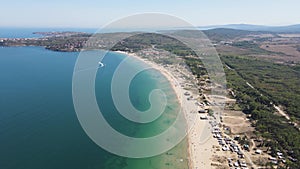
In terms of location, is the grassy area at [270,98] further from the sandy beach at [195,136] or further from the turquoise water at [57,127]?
the turquoise water at [57,127]

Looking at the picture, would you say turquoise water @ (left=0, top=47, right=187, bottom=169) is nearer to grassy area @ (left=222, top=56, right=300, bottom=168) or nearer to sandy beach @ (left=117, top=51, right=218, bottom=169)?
sandy beach @ (left=117, top=51, right=218, bottom=169)

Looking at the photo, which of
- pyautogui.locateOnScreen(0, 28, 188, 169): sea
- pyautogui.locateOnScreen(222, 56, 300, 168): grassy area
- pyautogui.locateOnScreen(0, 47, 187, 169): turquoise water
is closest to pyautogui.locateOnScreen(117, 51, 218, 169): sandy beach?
pyautogui.locateOnScreen(0, 28, 188, 169): sea

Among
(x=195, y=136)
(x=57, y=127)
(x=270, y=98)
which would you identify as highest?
(x=270, y=98)

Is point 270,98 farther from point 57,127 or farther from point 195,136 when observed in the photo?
point 57,127

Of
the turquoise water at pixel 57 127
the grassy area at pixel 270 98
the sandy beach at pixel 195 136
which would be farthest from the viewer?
the grassy area at pixel 270 98

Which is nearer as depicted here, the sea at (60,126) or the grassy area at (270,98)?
the sea at (60,126)

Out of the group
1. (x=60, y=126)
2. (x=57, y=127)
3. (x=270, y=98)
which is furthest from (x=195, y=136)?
(x=270, y=98)

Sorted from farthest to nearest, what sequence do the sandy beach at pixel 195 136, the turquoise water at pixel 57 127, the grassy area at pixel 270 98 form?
the grassy area at pixel 270 98 < the sandy beach at pixel 195 136 < the turquoise water at pixel 57 127

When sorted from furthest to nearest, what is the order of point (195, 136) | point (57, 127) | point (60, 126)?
point (60, 126) → point (57, 127) → point (195, 136)

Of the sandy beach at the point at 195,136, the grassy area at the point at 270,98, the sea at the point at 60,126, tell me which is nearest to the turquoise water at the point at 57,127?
the sea at the point at 60,126
